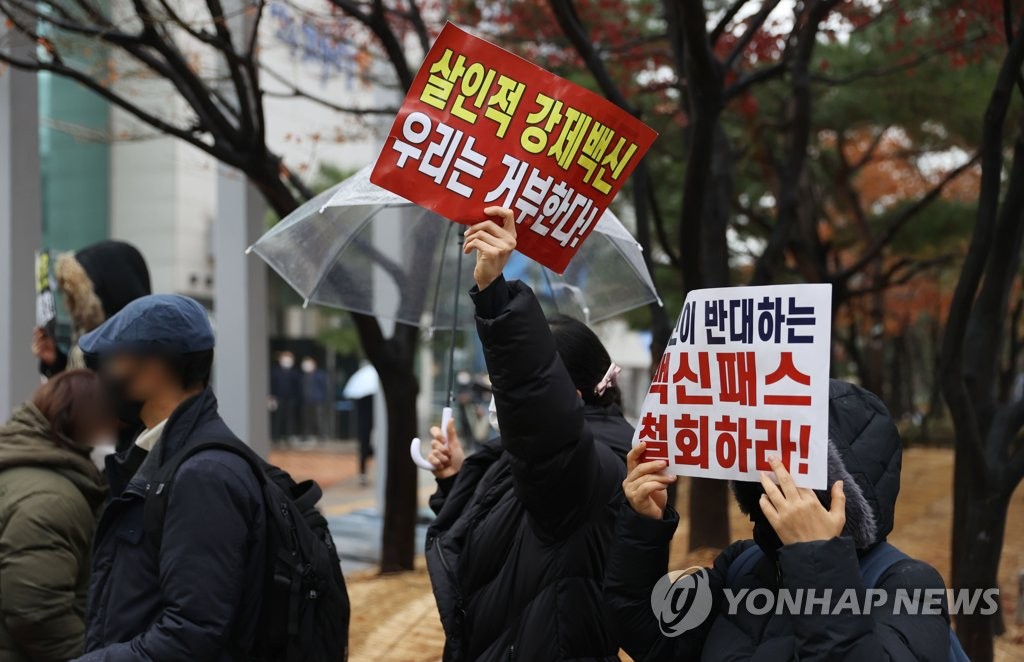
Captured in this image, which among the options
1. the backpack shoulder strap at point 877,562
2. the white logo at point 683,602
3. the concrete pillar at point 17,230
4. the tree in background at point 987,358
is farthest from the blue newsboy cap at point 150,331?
the concrete pillar at point 17,230

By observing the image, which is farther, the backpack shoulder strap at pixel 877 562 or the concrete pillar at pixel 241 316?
the concrete pillar at pixel 241 316

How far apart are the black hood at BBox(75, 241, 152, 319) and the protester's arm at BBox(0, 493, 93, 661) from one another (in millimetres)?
1990

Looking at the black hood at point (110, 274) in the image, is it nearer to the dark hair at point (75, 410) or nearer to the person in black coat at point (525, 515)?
the dark hair at point (75, 410)

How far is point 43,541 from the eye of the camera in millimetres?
3213

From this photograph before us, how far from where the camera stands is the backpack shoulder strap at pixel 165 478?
8.37 ft

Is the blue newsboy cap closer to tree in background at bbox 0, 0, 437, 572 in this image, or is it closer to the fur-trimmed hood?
the fur-trimmed hood

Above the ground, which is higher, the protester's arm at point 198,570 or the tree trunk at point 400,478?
the protester's arm at point 198,570

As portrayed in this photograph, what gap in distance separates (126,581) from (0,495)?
0.97m

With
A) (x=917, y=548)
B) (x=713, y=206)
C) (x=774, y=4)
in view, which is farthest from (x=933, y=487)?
(x=774, y=4)

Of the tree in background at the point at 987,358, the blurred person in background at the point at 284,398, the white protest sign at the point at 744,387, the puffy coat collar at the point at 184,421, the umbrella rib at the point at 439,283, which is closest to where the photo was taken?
the white protest sign at the point at 744,387

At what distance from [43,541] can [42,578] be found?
0.11 meters

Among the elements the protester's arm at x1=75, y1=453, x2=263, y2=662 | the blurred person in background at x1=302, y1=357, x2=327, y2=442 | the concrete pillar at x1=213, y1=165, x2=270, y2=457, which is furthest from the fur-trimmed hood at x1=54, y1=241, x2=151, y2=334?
the blurred person in background at x1=302, y1=357, x2=327, y2=442

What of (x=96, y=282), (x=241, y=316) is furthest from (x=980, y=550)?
(x=241, y=316)

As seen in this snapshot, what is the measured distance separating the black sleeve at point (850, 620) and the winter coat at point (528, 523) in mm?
710
